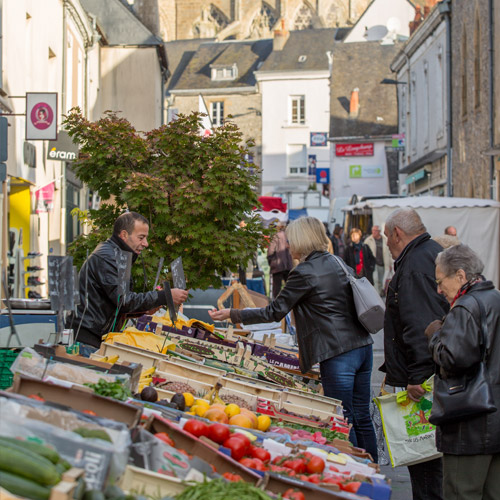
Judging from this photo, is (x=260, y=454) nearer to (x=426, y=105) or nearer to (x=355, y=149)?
(x=426, y=105)

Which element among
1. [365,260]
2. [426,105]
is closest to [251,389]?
[365,260]

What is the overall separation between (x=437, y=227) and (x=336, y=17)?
49479 mm

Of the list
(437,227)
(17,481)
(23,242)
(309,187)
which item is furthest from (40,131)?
(309,187)

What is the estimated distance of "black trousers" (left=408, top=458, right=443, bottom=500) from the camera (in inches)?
208

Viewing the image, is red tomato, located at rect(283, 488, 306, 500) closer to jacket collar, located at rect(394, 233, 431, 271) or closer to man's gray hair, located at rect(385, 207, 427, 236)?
jacket collar, located at rect(394, 233, 431, 271)

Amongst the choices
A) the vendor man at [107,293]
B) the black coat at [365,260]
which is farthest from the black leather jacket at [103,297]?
the black coat at [365,260]

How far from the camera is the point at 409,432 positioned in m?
5.32

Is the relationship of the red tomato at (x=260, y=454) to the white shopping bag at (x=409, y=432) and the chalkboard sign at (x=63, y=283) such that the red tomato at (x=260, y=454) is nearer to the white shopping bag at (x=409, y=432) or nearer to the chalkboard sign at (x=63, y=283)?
the chalkboard sign at (x=63, y=283)

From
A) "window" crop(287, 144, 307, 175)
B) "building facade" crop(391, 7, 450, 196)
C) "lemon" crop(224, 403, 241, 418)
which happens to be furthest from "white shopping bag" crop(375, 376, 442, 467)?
"window" crop(287, 144, 307, 175)

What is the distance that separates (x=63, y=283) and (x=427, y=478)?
2.65 meters

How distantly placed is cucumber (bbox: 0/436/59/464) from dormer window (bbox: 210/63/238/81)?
54.1 m

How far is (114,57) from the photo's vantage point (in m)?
26.6

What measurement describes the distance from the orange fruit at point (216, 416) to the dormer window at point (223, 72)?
173ft

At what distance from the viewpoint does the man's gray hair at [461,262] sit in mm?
4250
